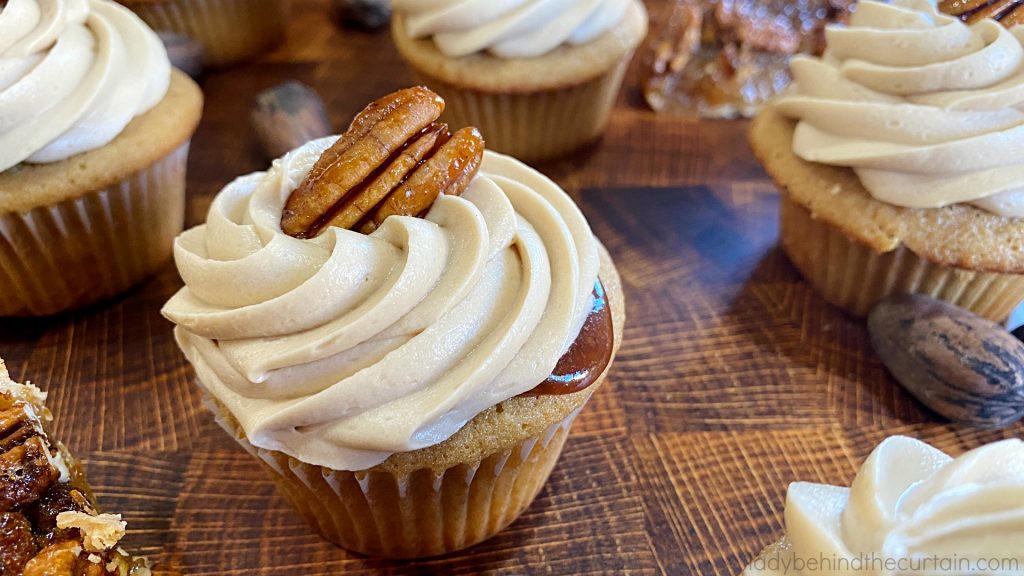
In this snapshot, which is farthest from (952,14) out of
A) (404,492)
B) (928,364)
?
(404,492)

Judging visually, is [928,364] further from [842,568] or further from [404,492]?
[404,492]

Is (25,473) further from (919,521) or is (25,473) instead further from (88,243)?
(919,521)

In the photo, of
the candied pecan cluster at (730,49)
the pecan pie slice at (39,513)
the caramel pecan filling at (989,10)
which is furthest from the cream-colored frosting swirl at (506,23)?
the pecan pie slice at (39,513)

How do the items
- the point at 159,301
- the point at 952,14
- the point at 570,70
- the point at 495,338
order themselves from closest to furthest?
the point at 495,338
the point at 952,14
the point at 159,301
the point at 570,70

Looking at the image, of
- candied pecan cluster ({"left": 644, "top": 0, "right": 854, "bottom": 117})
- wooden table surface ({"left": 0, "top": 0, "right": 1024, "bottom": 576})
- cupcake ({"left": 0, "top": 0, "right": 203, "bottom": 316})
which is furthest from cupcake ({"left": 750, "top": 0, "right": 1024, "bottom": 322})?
cupcake ({"left": 0, "top": 0, "right": 203, "bottom": 316})

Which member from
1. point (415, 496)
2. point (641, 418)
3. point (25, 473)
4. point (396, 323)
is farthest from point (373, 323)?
point (641, 418)
